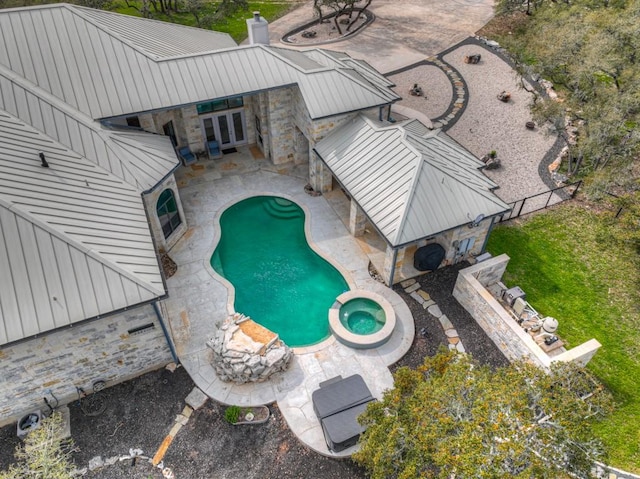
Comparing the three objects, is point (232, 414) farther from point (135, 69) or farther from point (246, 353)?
point (135, 69)

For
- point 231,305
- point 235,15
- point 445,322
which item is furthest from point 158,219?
point 235,15

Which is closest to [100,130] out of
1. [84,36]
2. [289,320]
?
[84,36]

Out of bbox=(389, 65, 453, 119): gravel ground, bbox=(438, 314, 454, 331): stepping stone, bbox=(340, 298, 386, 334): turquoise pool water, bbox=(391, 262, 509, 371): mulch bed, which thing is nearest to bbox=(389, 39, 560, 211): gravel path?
bbox=(389, 65, 453, 119): gravel ground

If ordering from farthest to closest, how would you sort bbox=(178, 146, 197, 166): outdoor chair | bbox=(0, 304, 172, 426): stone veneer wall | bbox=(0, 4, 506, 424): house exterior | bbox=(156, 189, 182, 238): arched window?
bbox=(178, 146, 197, 166): outdoor chair, bbox=(156, 189, 182, 238): arched window, bbox=(0, 304, 172, 426): stone veneer wall, bbox=(0, 4, 506, 424): house exterior

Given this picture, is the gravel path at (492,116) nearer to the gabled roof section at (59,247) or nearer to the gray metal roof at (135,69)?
the gray metal roof at (135,69)

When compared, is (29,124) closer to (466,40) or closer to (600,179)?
(600,179)

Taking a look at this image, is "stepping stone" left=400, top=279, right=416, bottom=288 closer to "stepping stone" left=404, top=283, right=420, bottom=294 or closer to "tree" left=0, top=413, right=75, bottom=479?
"stepping stone" left=404, top=283, right=420, bottom=294

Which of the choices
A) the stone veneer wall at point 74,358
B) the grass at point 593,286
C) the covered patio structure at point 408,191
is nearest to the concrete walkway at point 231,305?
the covered patio structure at point 408,191
